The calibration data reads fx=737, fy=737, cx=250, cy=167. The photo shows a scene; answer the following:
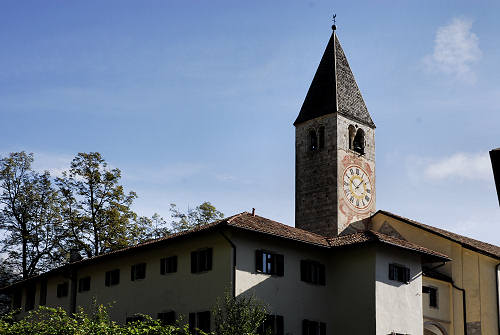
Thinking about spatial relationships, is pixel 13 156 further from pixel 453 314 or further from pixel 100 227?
pixel 453 314

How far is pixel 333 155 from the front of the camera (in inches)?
1683

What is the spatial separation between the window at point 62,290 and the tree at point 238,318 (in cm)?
1417

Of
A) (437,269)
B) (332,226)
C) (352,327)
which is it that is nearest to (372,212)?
(332,226)

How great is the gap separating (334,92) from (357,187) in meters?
6.01

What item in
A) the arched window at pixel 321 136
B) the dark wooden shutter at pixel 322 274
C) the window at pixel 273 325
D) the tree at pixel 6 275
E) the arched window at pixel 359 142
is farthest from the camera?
the tree at pixel 6 275

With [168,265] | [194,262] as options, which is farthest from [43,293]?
[194,262]

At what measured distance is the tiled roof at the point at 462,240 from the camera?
35781 mm

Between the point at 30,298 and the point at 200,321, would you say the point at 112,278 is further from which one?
the point at 30,298

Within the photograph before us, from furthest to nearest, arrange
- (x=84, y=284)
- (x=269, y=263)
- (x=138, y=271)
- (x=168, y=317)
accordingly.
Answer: (x=84, y=284) < (x=138, y=271) < (x=168, y=317) < (x=269, y=263)

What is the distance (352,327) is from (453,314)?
8645 millimetres

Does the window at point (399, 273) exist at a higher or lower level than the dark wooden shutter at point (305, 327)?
higher

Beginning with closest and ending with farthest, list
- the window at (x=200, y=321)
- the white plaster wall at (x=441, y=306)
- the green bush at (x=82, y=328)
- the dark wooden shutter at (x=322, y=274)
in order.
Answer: the green bush at (x=82, y=328) → the window at (x=200, y=321) → the dark wooden shutter at (x=322, y=274) → the white plaster wall at (x=441, y=306)

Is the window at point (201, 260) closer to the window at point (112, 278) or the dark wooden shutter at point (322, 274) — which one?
the dark wooden shutter at point (322, 274)

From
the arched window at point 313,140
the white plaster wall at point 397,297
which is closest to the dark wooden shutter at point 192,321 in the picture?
the white plaster wall at point 397,297
